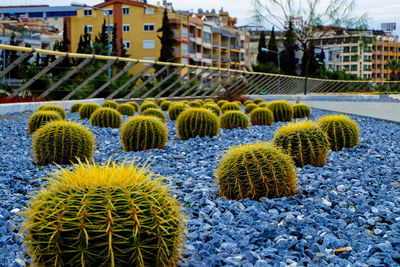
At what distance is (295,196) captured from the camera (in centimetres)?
433

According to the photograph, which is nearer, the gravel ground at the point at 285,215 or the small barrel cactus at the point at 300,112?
the gravel ground at the point at 285,215

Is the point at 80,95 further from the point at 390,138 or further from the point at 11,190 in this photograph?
the point at 11,190

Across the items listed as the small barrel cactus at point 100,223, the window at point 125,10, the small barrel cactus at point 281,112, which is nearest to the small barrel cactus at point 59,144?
the small barrel cactus at point 100,223

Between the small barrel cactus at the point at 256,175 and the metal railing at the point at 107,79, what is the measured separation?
991 centimetres

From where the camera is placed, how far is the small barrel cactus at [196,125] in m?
8.77

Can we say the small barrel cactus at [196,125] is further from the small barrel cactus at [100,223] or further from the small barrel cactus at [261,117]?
the small barrel cactus at [100,223]

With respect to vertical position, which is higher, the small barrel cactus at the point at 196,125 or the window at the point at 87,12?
the window at the point at 87,12

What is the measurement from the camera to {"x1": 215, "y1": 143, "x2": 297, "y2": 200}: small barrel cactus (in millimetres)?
4230

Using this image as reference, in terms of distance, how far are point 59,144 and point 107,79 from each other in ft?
44.1

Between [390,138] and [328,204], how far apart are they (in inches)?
218

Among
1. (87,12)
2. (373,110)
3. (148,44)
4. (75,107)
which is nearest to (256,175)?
(75,107)

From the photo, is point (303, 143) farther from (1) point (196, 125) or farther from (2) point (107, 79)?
(2) point (107, 79)

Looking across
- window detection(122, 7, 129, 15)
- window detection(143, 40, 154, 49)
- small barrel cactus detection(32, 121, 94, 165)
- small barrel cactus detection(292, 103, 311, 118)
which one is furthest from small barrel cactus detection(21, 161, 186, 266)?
window detection(122, 7, 129, 15)

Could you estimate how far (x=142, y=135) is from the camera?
732 cm
